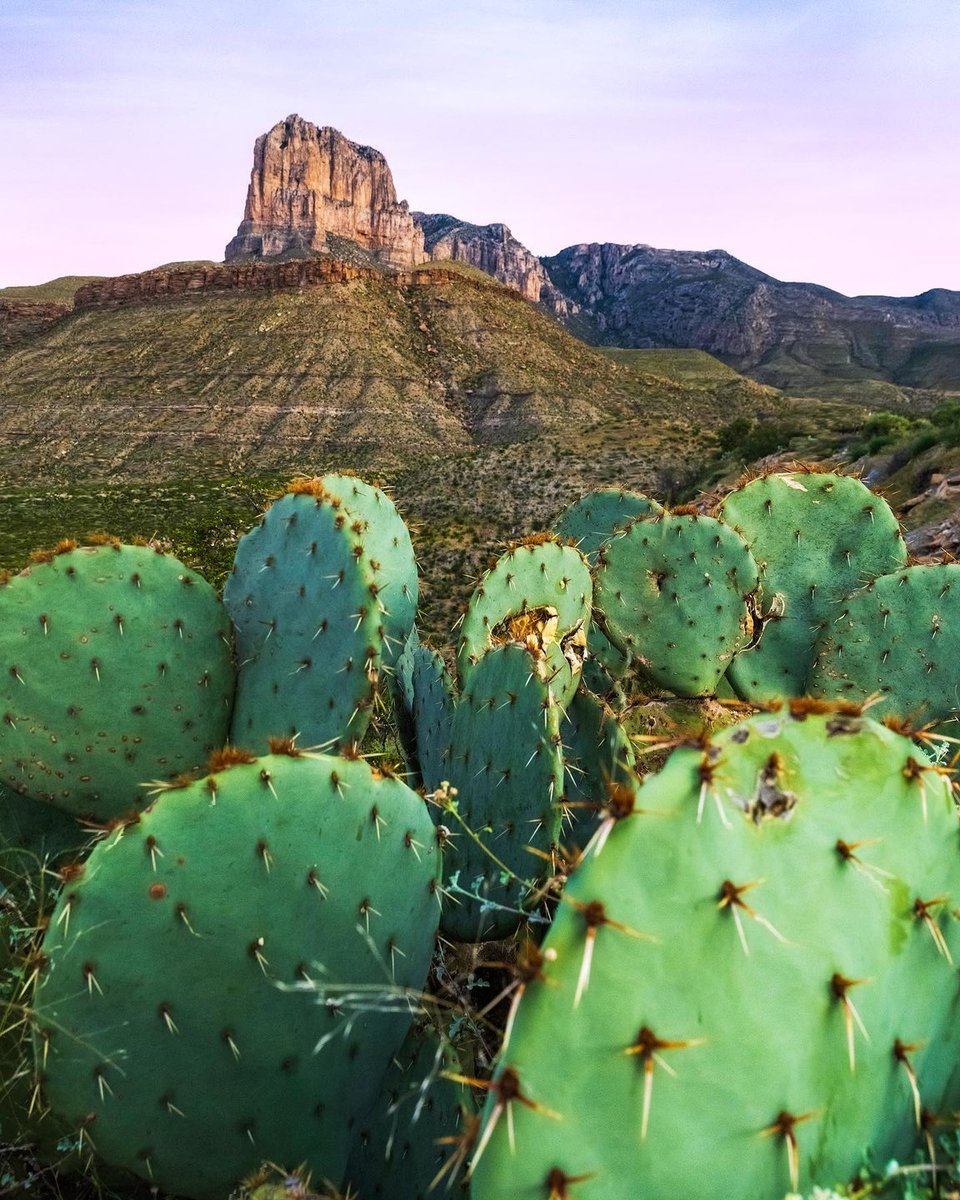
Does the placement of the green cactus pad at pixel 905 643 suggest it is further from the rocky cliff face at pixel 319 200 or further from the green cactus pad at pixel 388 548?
the rocky cliff face at pixel 319 200

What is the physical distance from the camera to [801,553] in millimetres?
4453

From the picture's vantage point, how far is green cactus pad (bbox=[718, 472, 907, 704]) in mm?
4348

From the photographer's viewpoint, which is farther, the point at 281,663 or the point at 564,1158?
the point at 281,663

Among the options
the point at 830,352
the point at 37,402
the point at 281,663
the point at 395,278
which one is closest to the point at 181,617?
the point at 281,663

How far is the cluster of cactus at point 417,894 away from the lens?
1.01m

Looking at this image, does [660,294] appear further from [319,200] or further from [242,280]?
[242,280]

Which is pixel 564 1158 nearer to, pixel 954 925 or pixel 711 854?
pixel 711 854

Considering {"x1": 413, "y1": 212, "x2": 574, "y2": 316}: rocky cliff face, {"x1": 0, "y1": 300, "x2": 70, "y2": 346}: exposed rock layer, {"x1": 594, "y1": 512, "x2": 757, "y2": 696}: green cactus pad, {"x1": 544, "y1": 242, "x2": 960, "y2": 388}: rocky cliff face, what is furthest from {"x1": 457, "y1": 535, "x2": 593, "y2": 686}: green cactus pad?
{"x1": 413, "y1": 212, "x2": 574, "y2": 316}: rocky cliff face

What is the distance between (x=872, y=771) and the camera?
120 cm

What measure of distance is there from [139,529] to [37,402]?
3075 cm

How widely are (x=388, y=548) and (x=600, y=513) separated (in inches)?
95.6

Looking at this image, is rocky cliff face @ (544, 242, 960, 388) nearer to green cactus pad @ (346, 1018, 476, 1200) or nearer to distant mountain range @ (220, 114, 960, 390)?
distant mountain range @ (220, 114, 960, 390)

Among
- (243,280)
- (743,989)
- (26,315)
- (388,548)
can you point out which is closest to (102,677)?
(388,548)

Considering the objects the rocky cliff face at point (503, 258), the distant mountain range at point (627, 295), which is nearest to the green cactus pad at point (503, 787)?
the distant mountain range at point (627, 295)
